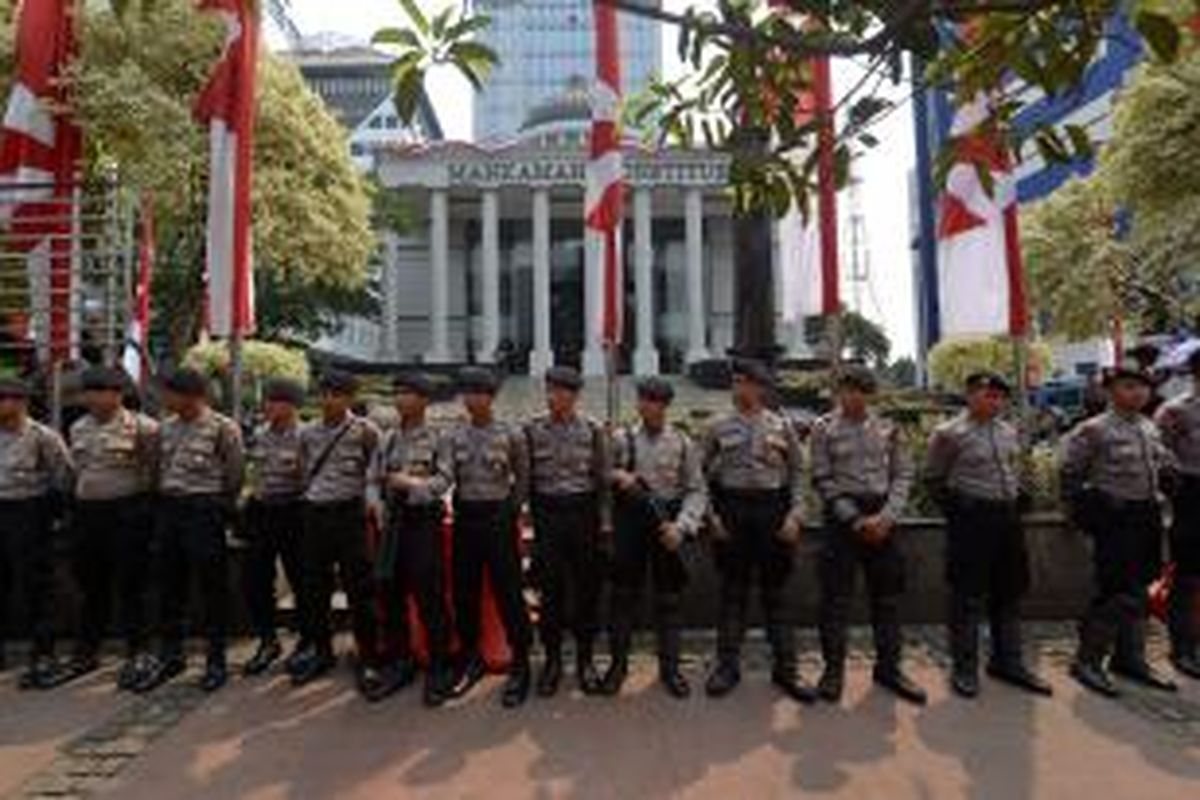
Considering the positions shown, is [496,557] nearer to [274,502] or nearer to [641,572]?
[641,572]

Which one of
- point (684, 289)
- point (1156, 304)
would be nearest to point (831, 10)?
point (1156, 304)

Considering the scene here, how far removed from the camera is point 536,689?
24.4ft

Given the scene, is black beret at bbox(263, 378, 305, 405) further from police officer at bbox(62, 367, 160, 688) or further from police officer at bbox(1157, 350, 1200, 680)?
police officer at bbox(1157, 350, 1200, 680)

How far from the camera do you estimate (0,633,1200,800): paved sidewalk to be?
5812 millimetres

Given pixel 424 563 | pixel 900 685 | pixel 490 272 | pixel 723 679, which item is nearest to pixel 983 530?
pixel 900 685

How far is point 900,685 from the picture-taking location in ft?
23.7

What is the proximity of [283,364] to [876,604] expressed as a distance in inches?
575

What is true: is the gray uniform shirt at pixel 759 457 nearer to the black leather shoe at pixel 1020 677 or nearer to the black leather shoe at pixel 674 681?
the black leather shoe at pixel 674 681

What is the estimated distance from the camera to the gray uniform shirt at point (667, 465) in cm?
741

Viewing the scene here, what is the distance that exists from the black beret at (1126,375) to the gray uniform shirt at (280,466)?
4374 mm

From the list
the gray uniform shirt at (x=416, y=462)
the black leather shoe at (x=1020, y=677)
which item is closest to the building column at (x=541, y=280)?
the gray uniform shirt at (x=416, y=462)

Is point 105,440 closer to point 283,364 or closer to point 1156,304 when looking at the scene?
point 283,364

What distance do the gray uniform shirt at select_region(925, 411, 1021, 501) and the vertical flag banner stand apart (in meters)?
5.94

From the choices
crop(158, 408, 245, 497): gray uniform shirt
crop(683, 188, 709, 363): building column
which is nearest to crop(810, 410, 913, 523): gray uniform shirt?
crop(158, 408, 245, 497): gray uniform shirt
